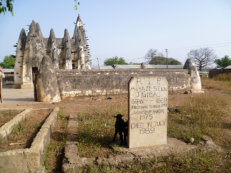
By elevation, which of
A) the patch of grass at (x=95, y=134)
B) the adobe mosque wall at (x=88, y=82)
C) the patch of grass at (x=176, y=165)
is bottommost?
the patch of grass at (x=176, y=165)

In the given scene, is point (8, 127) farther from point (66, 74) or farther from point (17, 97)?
point (17, 97)

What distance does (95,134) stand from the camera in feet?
14.1

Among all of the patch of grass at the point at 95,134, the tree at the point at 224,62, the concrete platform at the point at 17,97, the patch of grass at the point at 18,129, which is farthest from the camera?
the tree at the point at 224,62

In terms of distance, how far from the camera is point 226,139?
422cm

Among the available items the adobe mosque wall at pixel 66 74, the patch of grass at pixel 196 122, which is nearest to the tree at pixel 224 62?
the adobe mosque wall at pixel 66 74

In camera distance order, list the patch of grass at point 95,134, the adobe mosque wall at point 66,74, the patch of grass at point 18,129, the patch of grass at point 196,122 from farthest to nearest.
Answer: the adobe mosque wall at point 66,74 → the patch of grass at point 196,122 → the patch of grass at point 18,129 → the patch of grass at point 95,134

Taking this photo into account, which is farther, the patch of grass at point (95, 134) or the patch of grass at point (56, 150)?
the patch of grass at point (95, 134)

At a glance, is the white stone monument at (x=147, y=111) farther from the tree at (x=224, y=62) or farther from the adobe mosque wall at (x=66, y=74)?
the tree at (x=224, y=62)

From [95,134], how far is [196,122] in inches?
110

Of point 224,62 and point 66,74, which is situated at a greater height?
point 224,62

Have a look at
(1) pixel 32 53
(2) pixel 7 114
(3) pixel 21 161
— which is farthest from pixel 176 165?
(1) pixel 32 53

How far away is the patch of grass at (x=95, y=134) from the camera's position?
11.3 feet

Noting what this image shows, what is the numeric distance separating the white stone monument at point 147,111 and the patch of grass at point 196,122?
0.77 metres

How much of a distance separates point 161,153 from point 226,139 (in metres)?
1.84
